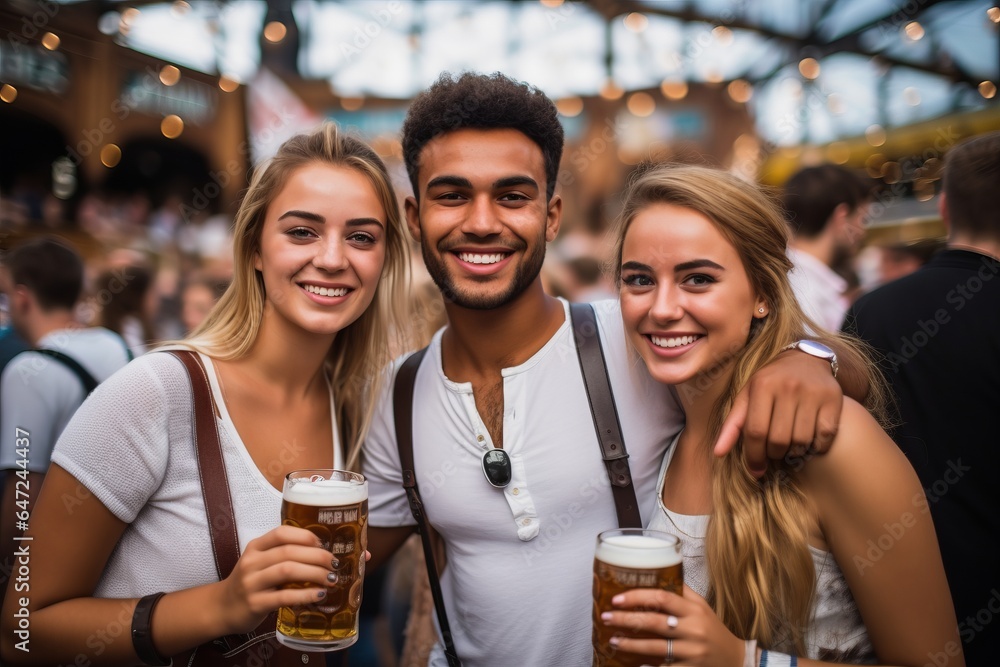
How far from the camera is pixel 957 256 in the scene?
2287 millimetres

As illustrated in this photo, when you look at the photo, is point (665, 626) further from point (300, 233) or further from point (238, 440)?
point (300, 233)

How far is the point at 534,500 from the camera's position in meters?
1.71

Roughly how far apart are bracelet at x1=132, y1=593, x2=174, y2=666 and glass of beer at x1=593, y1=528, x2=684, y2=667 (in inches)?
35.0

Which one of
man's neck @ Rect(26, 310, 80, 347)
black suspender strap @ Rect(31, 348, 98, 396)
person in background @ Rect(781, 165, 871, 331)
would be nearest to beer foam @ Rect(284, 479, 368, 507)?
black suspender strap @ Rect(31, 348, 98, 396)

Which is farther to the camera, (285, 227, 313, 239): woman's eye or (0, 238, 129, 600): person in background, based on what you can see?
(0, 238, 129, 600): person in background

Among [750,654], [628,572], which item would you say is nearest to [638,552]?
[628,572]

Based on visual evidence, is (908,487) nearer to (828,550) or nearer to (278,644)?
(828,550)

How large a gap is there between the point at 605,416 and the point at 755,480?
418 millimetres

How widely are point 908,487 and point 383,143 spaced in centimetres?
1081

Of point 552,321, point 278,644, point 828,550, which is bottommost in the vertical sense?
point 278,644

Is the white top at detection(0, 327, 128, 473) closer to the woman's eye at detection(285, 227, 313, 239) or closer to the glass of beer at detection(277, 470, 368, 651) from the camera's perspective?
the woman's eye at detection(285, 227, 313, 239)

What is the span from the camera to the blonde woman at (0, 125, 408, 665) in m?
1.42

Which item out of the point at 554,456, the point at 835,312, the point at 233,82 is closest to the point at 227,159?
the point at 233,82

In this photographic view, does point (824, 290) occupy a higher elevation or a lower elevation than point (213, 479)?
higher
